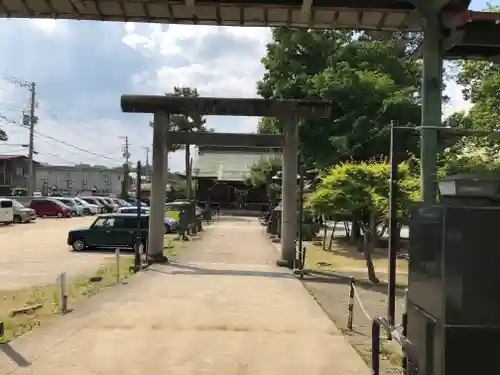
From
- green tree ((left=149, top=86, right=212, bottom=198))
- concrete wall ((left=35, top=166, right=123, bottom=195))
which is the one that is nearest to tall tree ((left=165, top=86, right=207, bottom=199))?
green tree ((left=149, top=86, right=212, bottom=198))

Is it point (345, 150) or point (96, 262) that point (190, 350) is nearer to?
point (96, 262)

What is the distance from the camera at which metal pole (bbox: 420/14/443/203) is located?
252 inches

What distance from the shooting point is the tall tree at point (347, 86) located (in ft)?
83.6

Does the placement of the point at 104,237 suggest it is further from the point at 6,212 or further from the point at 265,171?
the point at 265,171

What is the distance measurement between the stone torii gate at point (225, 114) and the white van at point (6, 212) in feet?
80.5

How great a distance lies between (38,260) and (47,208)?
3158 centimetres

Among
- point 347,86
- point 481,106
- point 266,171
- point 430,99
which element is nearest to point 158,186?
point 481,106

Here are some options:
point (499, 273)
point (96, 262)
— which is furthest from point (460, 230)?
point (96, 262)

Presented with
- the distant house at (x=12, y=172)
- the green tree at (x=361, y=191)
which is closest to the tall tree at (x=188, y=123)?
the green tree at (x=361, y=191)

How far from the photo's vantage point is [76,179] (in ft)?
355

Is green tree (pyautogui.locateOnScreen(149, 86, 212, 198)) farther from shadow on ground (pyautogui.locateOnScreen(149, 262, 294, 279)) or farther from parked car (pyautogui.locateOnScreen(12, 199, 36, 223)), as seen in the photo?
parked car (pyautogui.locateOnScreen(12, 199, 36, 223))

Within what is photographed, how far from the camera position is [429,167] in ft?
21.3

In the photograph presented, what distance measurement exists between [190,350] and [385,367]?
8.66 ft

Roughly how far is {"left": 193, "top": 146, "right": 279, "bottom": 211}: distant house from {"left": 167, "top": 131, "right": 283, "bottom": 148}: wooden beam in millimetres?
34841
